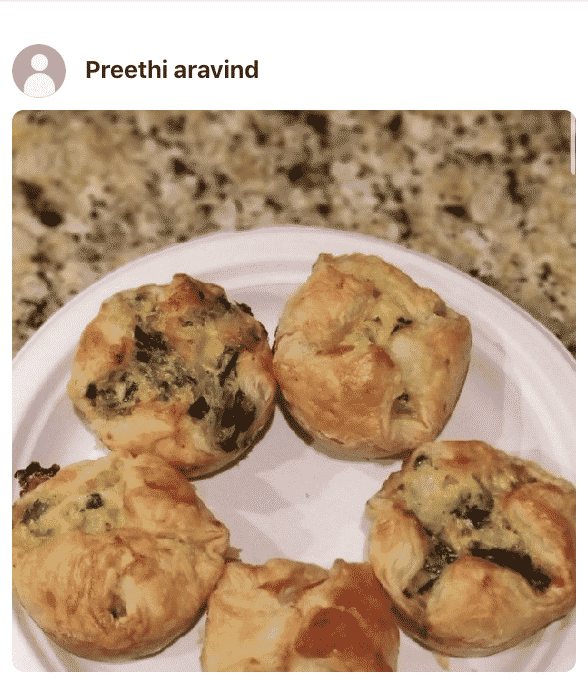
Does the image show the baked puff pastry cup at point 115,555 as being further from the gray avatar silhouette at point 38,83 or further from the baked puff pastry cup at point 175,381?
the gray avatar silhouette at point 38,83

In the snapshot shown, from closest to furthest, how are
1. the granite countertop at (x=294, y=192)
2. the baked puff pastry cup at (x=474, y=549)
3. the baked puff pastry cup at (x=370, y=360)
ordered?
the baked puff pastry cup at (x=474, y=549) → the baked puff pastry cup at (x=370, y=360) → the granite countertop at (x=294, y=192)

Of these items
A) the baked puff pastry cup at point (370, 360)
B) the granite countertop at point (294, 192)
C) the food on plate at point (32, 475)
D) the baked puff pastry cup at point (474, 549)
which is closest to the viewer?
the baked puff pastry cup at point (474, 549)

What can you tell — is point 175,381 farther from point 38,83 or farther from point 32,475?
point 38,83

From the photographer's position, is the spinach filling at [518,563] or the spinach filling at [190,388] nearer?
the spinach filling at [518,563]

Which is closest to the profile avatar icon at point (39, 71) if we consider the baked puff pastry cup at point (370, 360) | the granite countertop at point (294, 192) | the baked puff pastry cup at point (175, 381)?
the granite countertop at point (294, 192)

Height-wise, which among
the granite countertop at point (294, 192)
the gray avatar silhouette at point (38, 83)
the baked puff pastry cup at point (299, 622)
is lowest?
the baked puff pastry cup at point (299, 622)

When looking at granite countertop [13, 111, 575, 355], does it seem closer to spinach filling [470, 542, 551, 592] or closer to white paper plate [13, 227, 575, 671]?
white paper plate [13, 227, 575, 671]
